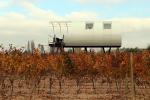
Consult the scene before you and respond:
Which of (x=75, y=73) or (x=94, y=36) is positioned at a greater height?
(x=94, y=36)

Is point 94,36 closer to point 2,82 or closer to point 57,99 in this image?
point 2,82

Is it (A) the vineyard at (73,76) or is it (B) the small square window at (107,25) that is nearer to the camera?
(A) the vineyard at (73,76)

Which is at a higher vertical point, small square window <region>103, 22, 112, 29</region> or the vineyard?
small square window <region>103, 22, 112, 29</region>

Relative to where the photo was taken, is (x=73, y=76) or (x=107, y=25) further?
(x=107, y=25)

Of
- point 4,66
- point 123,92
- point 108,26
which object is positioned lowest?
Answer: point 123,92

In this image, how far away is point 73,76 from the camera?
2491 cm

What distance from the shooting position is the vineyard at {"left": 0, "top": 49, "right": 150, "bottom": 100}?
1756cm

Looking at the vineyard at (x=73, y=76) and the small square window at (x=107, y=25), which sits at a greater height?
the small square window at (x=107, y=25)

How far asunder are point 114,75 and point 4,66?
538 centimetres

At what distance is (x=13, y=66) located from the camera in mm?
19453

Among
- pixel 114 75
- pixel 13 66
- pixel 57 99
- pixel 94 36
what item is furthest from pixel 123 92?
pixel 94 36

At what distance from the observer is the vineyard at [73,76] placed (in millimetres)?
17562

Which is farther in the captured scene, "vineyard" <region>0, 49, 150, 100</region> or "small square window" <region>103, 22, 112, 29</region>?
"small square window" <region>103, 22, 112, 29</region>

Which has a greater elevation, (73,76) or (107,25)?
(107,25)
